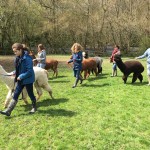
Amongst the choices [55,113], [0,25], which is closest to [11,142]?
[55,113]

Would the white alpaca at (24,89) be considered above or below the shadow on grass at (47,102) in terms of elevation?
above

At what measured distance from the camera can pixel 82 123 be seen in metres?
7.35

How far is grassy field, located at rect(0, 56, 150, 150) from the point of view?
20.5ft

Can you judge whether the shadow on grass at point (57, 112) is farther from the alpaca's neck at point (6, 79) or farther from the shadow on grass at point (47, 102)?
the alpaca's neck at point (6, 79)

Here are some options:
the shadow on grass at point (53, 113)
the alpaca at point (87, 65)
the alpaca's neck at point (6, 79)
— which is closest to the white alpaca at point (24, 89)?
the alpaca's neck at point (6, 79)

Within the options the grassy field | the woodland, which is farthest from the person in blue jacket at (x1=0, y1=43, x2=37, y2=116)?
the woodland

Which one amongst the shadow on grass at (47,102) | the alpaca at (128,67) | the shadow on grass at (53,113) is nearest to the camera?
the shadow on grass at (53,113)

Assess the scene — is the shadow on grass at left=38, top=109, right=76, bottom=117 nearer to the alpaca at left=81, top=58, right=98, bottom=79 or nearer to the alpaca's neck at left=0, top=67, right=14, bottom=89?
the alpaca's neck at left=0, top=67, right=14, bottom=89

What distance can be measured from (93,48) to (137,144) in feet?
118

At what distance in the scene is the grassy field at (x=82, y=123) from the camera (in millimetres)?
6244

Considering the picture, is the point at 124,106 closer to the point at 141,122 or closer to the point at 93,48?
the point at 141,122

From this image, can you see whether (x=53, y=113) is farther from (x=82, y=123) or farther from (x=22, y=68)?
(x=22, y=68)

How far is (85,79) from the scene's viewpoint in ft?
47.7

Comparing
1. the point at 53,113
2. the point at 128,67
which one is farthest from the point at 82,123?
the point at 128,67
